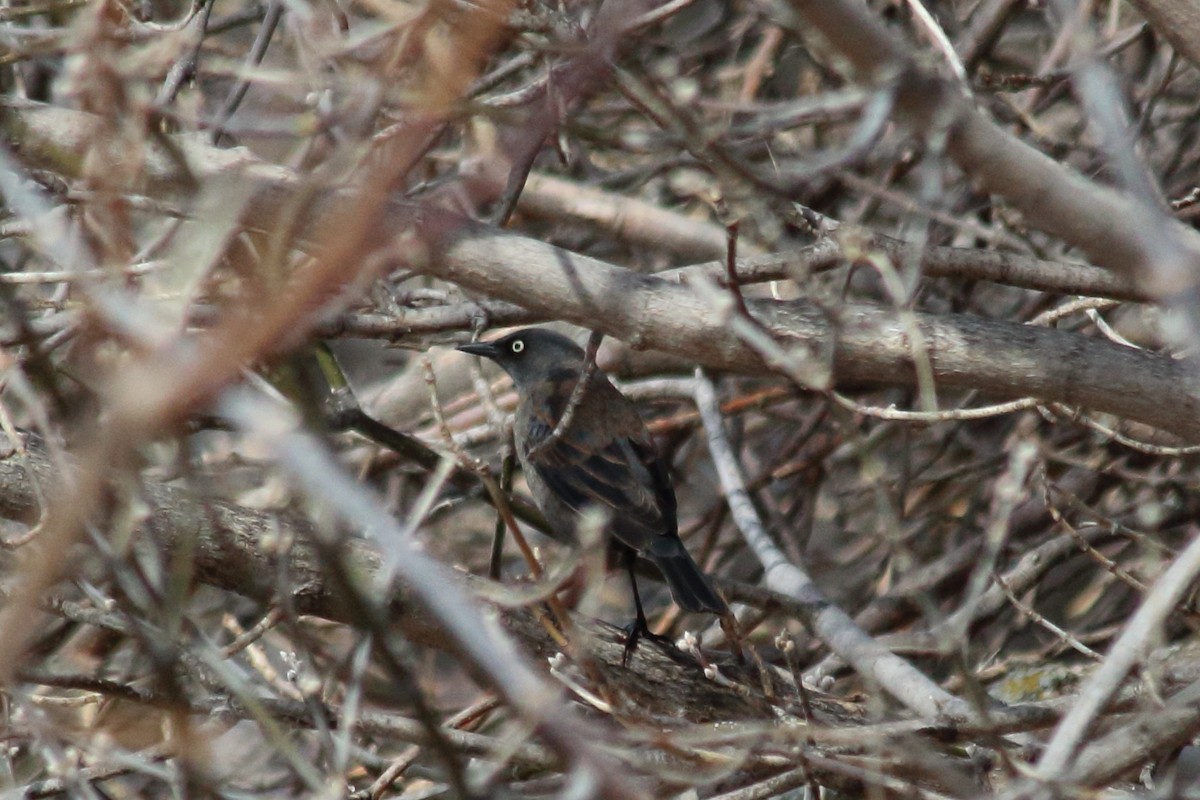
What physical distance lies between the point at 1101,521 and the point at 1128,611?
2.34m

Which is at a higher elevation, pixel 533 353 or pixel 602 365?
pixel 602 365

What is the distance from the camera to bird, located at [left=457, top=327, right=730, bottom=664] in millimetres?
6359

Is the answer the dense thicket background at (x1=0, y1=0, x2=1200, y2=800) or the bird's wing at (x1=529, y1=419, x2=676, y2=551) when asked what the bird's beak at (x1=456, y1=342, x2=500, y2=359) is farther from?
the bird's wing at (x1=529, y1=419, x2=676, y2=551)

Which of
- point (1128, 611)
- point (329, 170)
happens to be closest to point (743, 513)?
point (1128, 611)

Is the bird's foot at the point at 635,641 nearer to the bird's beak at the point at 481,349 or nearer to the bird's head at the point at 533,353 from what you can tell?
the bird's beak at the point at 481,349

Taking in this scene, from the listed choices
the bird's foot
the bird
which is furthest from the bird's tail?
the bird's foot

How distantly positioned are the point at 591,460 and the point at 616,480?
20 cm

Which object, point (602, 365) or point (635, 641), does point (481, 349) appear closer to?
point (602, 365)

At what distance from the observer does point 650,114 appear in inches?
155

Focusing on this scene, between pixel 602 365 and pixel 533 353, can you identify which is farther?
pixel 533 353

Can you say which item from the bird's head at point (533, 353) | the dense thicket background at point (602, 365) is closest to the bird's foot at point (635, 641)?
the dense thicket background at point (602, 365)

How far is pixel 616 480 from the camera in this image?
22.1 feet

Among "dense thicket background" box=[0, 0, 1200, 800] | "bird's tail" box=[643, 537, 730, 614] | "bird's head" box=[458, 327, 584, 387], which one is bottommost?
"bird's head" box=[458, 327, 584, 387]

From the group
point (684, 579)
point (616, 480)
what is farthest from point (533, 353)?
point (684, 579)
